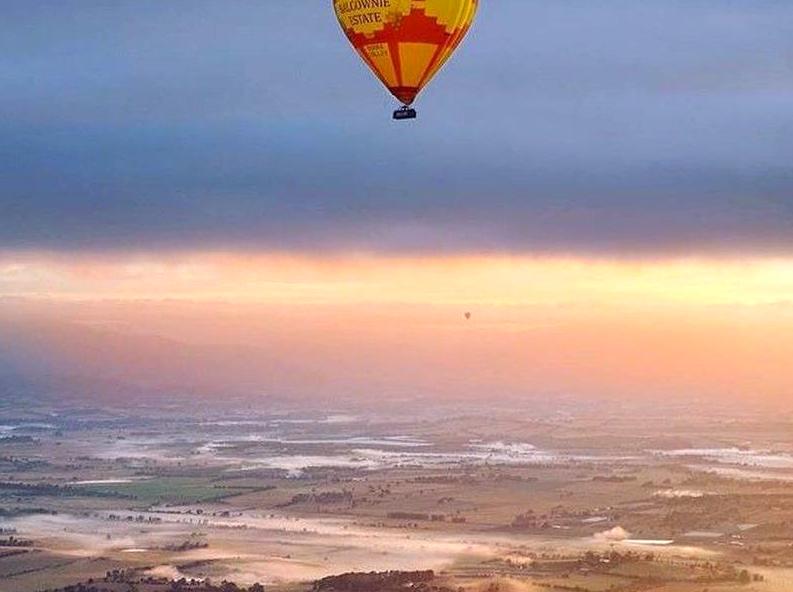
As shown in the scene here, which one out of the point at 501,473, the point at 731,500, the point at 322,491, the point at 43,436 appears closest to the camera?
the point at 731,500

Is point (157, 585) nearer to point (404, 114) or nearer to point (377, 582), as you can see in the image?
point (377, 582)

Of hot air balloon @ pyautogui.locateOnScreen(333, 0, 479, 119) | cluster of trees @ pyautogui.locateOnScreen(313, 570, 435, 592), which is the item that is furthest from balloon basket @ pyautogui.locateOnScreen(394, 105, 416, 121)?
cluster of trees @ pyautogui.locateOnScreen(313, 570, 435, 592)

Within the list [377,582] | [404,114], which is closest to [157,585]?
[377,582]

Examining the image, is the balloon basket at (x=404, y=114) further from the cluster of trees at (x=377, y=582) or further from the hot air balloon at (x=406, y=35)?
the cluster of trees at (x=377, y=582)

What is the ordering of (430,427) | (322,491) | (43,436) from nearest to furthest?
(322,491), (43,436), (430,427)

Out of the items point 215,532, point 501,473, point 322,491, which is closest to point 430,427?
point 501,473

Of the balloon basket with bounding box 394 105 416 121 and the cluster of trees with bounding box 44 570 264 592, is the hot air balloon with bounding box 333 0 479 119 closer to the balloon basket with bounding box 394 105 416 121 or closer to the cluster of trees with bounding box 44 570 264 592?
the balloon basket with bounding box 394 105 416 121

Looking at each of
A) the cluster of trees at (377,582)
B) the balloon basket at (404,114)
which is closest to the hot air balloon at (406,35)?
the balloon basket at (404,114)

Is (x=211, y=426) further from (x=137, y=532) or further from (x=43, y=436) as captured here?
(x=137, y=532)

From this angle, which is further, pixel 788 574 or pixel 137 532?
pixel 137 532

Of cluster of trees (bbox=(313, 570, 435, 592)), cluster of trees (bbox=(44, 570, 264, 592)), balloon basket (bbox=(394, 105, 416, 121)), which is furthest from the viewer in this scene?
cluster of trees (bbox=(44, 570, 264, 592))
